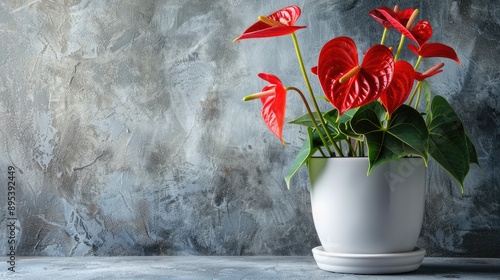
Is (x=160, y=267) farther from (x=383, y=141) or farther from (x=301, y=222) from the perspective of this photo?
(x=383, y=141)

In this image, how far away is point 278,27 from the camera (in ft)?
3.25

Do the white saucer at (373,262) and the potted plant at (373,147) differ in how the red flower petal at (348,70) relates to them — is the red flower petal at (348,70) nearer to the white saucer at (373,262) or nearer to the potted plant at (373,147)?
the potted plant at (373,147)

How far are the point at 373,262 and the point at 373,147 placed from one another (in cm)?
20

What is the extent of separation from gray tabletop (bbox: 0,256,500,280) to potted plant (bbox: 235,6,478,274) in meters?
0.05

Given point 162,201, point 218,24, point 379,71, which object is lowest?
point 162,201

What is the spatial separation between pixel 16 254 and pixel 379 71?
34.4 inches

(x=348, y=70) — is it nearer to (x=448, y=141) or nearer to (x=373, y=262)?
(x=448, y=141)

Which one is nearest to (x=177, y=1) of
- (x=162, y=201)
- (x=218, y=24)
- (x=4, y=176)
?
(x=218, y=24)

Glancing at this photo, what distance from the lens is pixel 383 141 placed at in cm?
96

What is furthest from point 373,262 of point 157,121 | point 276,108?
point 157,121

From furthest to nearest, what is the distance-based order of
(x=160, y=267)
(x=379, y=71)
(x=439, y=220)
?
(x=439, y=220) < (x=160, y=267) < (x=379, y=71)

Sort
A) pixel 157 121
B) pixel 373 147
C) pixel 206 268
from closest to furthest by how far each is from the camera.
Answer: pixel 373 147 → pixel 206 268 → pixel 157 121

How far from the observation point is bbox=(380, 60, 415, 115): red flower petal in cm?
96

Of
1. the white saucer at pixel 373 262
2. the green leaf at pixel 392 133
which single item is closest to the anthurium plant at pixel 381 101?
the green leaf at pixel 392 133
